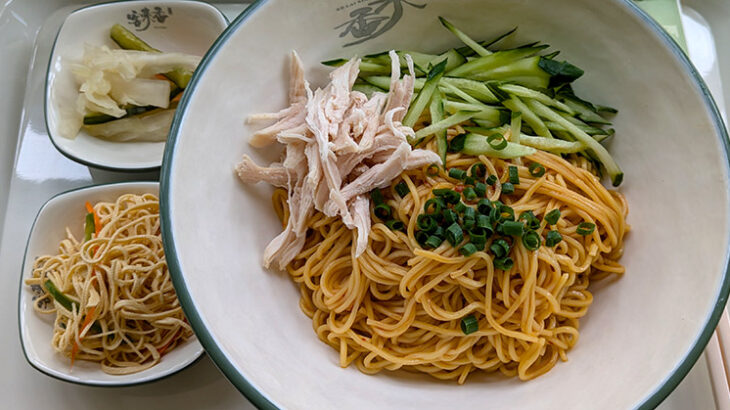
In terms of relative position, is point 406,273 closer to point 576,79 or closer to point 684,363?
point 684,363

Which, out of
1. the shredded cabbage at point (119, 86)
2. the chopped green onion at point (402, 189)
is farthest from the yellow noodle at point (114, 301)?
the chopped green onion at point (402, 189)

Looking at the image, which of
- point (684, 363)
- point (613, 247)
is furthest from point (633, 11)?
point (684, 363)

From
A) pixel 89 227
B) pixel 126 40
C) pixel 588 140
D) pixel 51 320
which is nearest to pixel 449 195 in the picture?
pixel 588 140

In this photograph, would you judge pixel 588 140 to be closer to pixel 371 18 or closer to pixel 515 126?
pixel 515 126

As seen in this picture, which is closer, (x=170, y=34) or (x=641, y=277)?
(x=641, y=277)

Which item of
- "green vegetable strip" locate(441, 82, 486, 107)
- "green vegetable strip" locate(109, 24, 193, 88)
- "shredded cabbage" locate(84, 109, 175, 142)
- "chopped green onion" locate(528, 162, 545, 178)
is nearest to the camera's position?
"chopped green onion" locate(528, 162, 545, 178)

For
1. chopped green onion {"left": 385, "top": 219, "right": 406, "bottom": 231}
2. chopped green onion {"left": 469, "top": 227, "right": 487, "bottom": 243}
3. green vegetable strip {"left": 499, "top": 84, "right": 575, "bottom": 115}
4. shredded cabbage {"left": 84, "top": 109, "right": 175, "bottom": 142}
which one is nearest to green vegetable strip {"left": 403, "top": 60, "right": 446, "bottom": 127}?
green vegetable strip {"left": 499, "top": 84, "right": 575, "bottom": 115}

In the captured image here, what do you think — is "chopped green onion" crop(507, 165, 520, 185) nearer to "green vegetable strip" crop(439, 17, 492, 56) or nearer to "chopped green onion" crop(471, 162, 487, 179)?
"chopped green onion" crop(471, 162, 487, 179)
